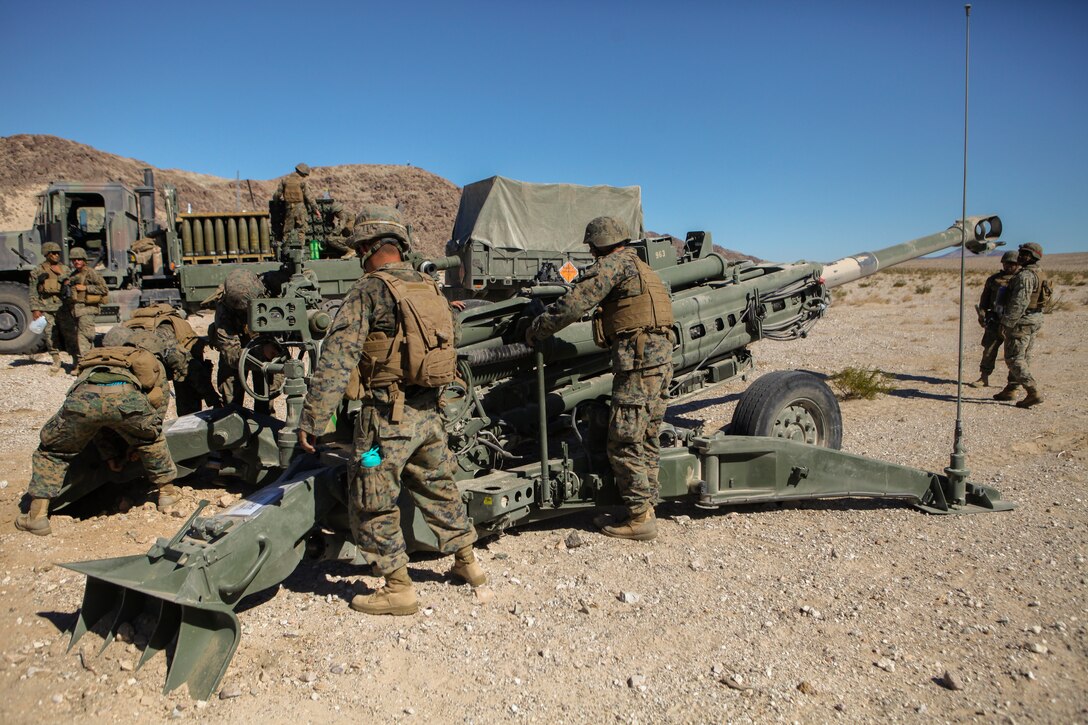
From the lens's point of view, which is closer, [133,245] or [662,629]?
[662,629]

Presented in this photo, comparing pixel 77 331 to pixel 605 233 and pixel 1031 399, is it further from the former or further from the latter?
pixel 1031 399

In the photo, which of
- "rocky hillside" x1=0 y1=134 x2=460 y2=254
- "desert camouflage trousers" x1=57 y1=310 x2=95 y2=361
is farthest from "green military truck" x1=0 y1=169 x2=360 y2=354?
"rocky hillside" x1=0 y1=134 x2=460 y2=254

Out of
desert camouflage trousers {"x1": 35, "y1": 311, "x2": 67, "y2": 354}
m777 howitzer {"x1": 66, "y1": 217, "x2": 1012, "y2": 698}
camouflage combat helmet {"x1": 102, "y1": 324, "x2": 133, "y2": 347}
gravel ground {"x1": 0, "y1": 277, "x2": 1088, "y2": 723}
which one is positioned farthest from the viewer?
desert camouflage trousers {"x1": 35, "y1": 311, "x2": 67, "y2": 354}

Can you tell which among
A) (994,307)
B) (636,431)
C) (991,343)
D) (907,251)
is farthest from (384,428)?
(991,343)

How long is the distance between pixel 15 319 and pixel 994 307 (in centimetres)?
1374

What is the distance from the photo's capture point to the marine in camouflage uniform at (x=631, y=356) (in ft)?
14.3

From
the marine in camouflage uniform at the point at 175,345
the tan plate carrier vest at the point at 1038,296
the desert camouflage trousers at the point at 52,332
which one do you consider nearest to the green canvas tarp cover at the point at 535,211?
the desert camouflage trousers at the point at 52,332

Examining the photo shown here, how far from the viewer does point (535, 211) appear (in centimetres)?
1603

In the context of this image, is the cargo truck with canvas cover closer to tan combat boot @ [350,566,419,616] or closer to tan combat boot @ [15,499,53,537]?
tan combat boot @ [15,499,53,537]

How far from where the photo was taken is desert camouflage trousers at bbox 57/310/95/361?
33.8ft

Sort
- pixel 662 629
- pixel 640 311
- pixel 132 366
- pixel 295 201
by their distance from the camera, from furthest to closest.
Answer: pixel 295 201 → pixel 132 366 → pixel 640 311 → pixel 662 629

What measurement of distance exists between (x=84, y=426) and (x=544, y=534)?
8.85 feet

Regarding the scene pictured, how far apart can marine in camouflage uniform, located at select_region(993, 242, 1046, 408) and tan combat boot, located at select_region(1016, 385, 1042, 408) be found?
11 millimetres

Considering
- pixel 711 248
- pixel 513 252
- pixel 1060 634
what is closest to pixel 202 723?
pixel 1060 634
